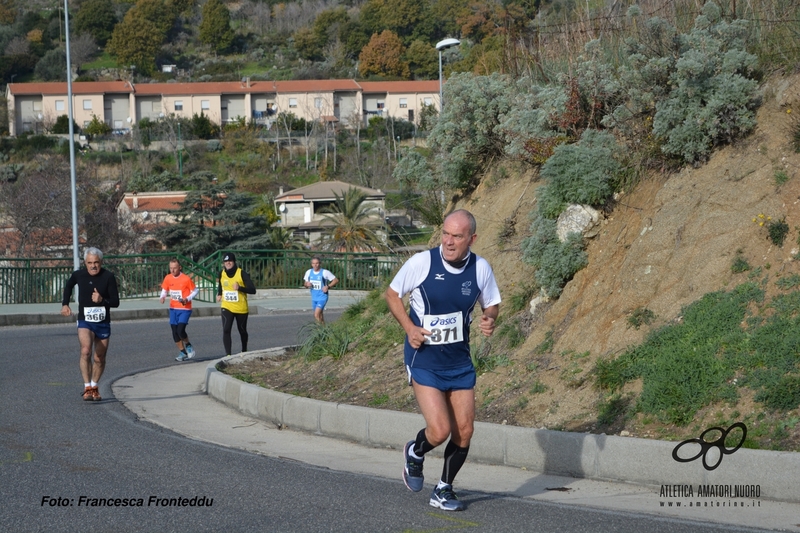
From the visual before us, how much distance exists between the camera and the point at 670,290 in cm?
884

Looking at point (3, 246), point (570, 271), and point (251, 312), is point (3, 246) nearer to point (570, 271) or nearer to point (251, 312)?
point (251, 312)

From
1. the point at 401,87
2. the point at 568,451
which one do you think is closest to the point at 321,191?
the point at 401,87

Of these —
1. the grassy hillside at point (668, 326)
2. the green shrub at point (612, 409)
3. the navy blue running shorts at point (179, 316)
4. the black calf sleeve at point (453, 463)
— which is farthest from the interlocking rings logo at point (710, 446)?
the navy blue running shorts at point (179, 316)

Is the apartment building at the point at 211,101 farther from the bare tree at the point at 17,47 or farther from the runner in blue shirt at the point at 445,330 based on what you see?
the runner in blue shirt at the point at 445,330

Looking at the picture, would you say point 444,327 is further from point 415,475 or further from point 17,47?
point 17,47

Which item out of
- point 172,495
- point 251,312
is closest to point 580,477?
point 172,495

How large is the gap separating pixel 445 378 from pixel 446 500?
2.66 feet

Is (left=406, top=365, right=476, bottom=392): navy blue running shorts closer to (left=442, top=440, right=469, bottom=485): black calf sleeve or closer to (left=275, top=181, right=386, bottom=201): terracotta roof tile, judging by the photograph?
(left=442, top=440, right=469, bottom=485): black calf sleeve

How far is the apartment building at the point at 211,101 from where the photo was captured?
102 m

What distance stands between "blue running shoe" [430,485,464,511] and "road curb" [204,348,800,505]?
133cm

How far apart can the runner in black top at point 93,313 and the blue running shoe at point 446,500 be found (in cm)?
621

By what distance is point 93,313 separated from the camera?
11180mm

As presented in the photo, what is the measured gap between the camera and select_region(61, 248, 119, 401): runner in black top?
11.2 m

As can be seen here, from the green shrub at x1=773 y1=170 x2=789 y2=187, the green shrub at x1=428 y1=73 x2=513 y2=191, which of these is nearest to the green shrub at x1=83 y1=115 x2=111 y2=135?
the green shrub at x1=428 y1=73 x2=513 y2=191
